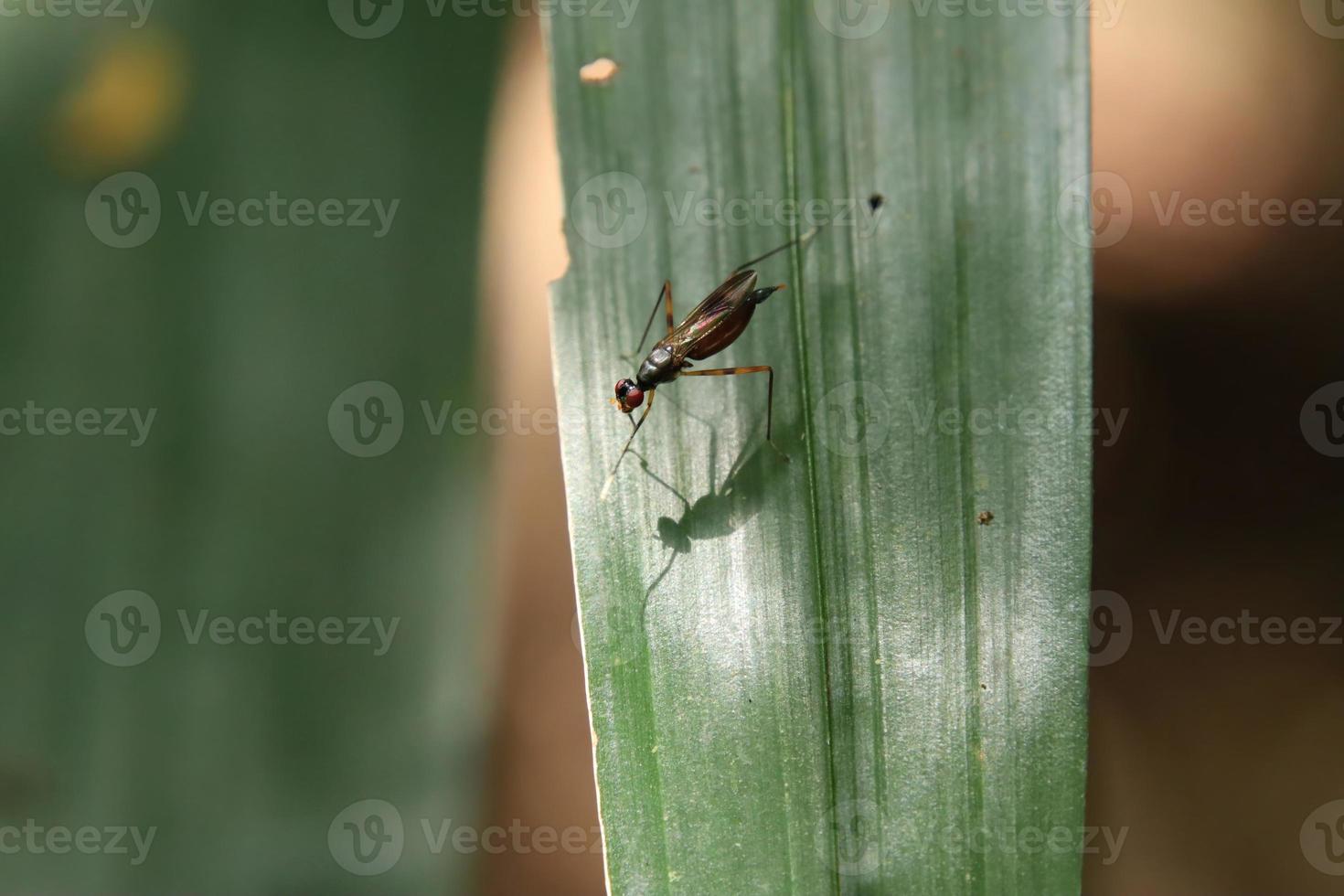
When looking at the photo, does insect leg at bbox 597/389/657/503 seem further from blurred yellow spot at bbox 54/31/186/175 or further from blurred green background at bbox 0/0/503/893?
blurred yellow spot at bbox 54/31/186/175

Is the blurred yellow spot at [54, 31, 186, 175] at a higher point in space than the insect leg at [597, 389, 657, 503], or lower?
higher

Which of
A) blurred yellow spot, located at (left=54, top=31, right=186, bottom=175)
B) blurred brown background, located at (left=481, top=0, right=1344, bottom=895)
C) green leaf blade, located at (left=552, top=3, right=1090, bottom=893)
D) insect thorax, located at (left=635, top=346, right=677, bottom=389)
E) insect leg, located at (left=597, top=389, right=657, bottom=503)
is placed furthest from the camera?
blurred brown background, located at (left=481, top=0, right=1344, bottom=895)

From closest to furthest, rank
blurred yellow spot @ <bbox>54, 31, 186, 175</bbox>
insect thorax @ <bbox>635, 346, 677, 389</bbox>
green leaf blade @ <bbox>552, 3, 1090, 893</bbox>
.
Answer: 1. green leaf blade @ <bbox>552, 3, 1090, 893</bbox>
2. insect thorax @ <bbox>635, 346, 677, 389</bbox>
3. blurred yellow spot @ <bbox>54, 31, 186, 175</bbox>

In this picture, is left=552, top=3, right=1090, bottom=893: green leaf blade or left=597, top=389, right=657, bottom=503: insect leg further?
left=597, top=389, right=657, bottom=503: insect leg

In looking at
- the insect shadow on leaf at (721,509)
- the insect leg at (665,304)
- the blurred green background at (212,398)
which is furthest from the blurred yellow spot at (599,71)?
the blurred green background at (212,398)

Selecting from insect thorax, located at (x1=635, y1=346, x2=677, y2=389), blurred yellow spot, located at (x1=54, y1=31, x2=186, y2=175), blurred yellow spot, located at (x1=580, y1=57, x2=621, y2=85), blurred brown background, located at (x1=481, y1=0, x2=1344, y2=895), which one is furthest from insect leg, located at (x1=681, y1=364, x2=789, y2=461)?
blurred yellow spot, located at (x1=54, y1=31, x2=186, y2=175)

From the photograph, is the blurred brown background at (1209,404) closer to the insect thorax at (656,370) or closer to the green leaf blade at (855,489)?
the insect thorax at (656,370)
